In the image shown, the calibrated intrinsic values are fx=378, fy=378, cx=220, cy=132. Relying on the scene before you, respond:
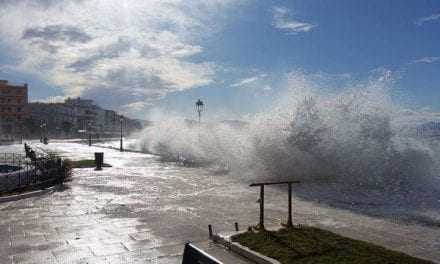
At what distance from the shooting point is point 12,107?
112 m

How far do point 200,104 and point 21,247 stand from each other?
40212mm

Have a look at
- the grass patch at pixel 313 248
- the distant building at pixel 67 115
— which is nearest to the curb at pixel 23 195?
the grass patch at pixel 313 248

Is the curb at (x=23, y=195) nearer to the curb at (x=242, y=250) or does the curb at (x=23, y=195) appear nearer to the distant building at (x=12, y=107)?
the curb at (x=242, y=250)

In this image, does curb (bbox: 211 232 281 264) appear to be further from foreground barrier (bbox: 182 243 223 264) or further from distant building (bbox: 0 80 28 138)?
distant building (bbox: 0 80 28 138)

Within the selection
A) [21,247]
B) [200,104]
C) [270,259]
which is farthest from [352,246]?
[200,104]

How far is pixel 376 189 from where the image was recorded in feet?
49.5

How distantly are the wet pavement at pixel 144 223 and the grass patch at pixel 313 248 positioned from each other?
78 cm

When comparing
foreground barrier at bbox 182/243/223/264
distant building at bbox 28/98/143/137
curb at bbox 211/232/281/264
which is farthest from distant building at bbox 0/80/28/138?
Result: foreground barrier at bbox 182/243/223/264

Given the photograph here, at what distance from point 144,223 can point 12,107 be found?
391 ft

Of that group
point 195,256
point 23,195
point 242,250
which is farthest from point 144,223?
point 195,256

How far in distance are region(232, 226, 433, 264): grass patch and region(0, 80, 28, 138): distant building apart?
118149 mm

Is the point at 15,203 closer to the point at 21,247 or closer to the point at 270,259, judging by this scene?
the point at 21,247

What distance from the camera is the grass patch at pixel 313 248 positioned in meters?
5.77

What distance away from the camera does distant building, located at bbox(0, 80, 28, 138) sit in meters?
110
